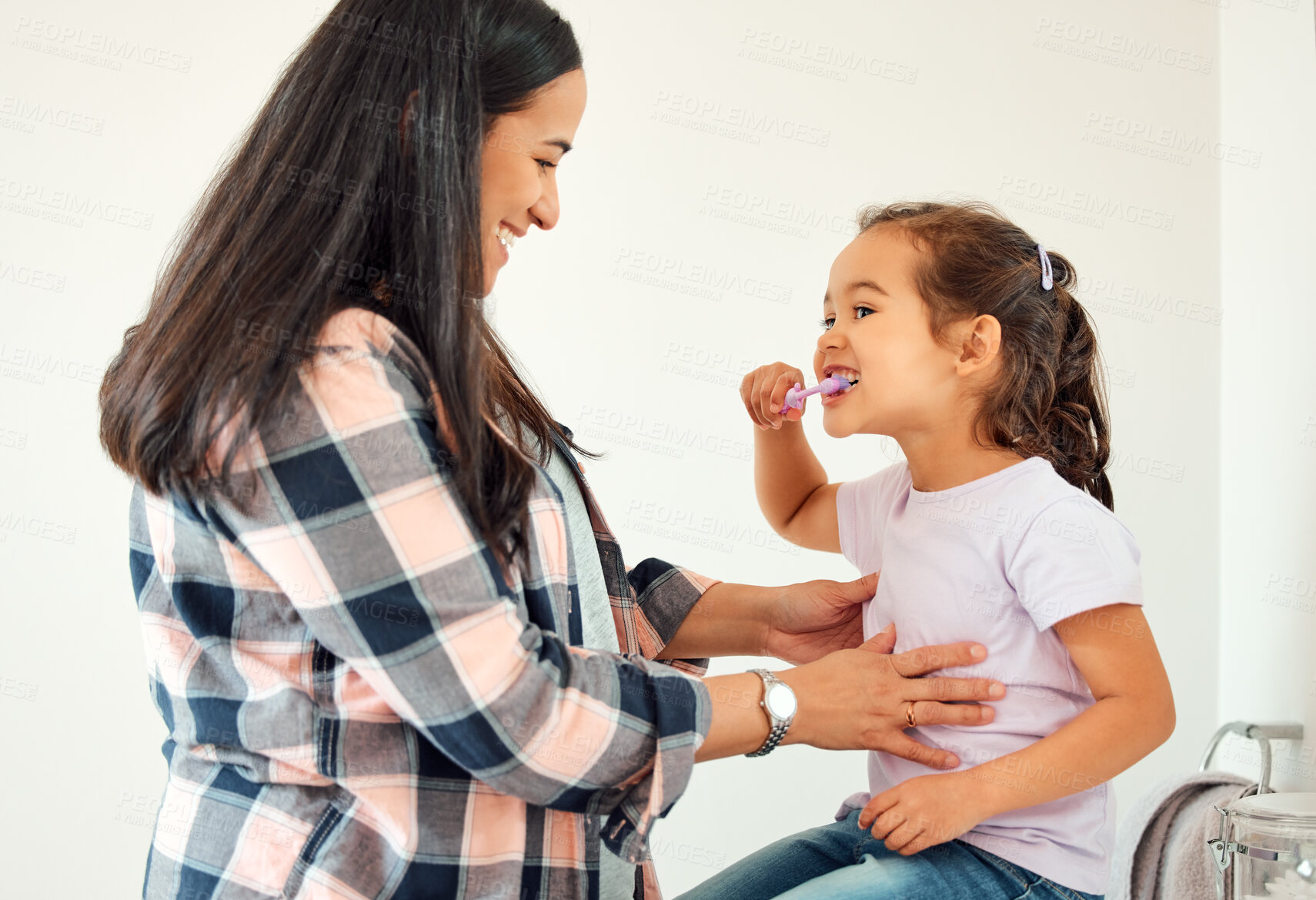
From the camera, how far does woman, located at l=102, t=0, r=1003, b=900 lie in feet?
2.48

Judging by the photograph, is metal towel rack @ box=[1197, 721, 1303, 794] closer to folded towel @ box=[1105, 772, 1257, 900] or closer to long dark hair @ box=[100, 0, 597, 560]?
folded towel @ box=[1105, 772, 1257, 900]

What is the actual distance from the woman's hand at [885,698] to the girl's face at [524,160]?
0.47 metres

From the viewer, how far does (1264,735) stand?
129 centimetres

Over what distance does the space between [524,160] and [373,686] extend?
1.58ft

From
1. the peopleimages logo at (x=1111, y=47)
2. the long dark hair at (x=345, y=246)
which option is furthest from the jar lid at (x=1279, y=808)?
the peopleimages logo at (x=1111, y=47)

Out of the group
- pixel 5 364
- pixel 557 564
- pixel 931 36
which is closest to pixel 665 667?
pixel 557 564

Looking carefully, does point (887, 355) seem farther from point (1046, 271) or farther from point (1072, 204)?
point (1072, 204)

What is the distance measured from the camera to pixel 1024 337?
1157 millimetres

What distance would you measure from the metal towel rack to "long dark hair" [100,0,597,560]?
100cm

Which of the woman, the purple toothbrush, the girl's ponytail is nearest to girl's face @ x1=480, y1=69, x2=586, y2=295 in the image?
the woman

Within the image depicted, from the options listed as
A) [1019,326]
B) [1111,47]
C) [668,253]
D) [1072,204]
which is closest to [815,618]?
[1019,326]

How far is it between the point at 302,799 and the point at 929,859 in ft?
1.86

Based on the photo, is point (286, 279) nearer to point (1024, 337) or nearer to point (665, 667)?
point (665, 667)

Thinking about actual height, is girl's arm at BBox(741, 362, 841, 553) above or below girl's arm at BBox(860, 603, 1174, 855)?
above
